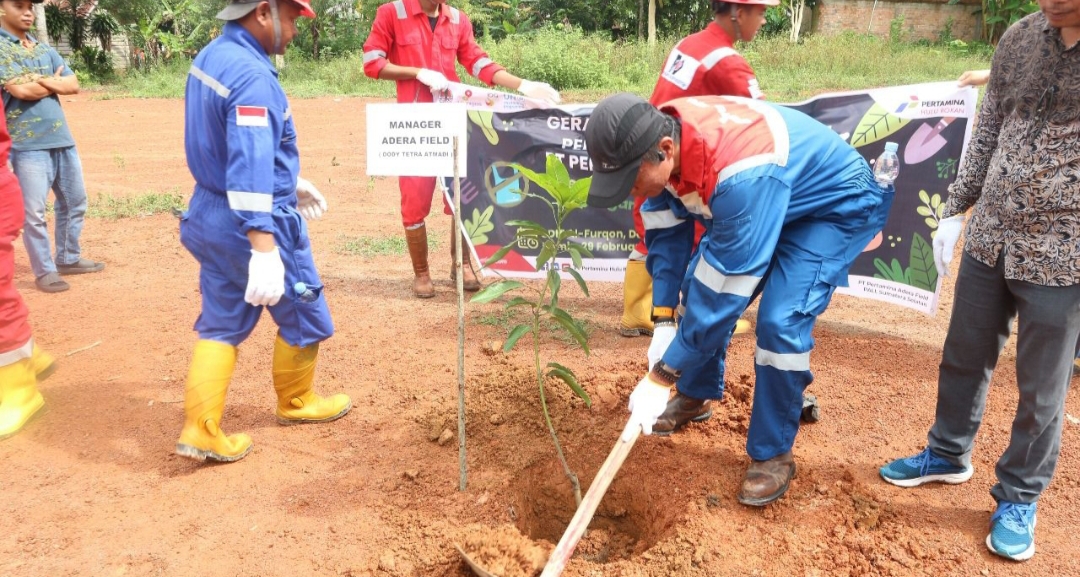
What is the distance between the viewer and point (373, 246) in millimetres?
6477

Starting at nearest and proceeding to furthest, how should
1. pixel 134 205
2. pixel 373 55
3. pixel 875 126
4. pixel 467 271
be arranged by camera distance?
1. pixel 875 126
2. pixel 373 55
3. pixel 467 271
4. pixel 134 205

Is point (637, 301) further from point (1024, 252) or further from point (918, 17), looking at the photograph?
point (918, 17)

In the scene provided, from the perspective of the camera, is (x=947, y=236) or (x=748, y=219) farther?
(x=947, y=236)

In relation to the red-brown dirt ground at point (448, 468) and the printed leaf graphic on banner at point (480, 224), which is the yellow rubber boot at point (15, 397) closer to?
the red-brown dirt ground at point (448, 468)

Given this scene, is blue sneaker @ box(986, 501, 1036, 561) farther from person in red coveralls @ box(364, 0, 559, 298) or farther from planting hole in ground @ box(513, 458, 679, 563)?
person in red coveralls @ box(364, 0, 559, 298)

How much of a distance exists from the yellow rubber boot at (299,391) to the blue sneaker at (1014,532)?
2784 millimetres

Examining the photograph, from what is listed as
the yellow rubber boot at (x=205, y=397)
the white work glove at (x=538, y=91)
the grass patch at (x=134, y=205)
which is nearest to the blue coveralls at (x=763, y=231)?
the yellow rubber boot at (x=205, y=397)

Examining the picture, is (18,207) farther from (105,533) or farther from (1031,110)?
(1031,110)

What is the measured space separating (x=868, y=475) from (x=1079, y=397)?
1432 mm

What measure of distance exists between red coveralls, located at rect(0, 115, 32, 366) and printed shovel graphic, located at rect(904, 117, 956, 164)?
4.65 metres

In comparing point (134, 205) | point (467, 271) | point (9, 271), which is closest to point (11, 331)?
point (9, 271)

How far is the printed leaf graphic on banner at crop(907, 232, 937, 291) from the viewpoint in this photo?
4.43 metres

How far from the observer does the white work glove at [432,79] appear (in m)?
4.85

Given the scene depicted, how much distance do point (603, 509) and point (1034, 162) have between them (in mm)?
2047
